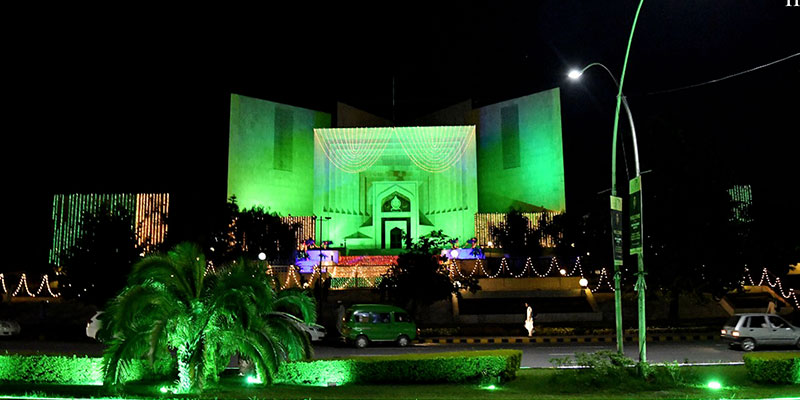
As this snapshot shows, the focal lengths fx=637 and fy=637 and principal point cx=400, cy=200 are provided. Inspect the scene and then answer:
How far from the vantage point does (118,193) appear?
4328 cm

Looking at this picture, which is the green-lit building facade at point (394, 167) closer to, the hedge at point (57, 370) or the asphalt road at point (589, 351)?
the asphalt road at point (589, 351)

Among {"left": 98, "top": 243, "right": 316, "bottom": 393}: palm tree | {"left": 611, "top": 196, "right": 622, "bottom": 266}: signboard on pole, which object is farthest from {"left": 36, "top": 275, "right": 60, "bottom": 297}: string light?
{"left": 611, "top": 196, "right": 622, "bottom": 266}: signboard on pole

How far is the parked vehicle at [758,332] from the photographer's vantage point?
16188 millimetres

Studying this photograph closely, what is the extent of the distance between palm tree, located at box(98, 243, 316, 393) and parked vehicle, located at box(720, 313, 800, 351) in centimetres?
1251

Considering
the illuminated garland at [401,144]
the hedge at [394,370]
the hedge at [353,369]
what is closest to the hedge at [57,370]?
the hedge at [353,369]

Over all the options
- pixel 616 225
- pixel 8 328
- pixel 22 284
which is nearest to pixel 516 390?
pixel 616 225

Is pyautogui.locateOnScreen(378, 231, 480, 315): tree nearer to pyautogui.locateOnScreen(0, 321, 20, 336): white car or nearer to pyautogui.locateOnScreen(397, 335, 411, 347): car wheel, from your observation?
pyautogui.locateOnScreen(397, 335, 411, 347): car wheel

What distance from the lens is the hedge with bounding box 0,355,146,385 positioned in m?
9.72

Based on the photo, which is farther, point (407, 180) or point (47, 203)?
point (407, 180)

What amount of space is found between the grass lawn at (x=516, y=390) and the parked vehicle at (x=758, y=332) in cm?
725

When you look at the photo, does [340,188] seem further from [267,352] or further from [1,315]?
[267,352]

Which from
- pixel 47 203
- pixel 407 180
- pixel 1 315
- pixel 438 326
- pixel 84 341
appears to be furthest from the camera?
pixel 407 180

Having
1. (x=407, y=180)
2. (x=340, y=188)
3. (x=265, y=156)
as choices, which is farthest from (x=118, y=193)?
(x=407, y=180)

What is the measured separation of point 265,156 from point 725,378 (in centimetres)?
3804
